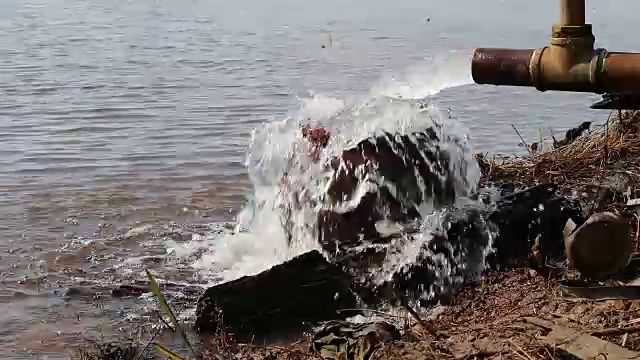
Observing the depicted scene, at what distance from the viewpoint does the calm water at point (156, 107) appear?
6.64 m

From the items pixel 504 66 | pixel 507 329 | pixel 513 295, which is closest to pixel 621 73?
pixel 504 66

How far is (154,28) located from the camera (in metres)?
21.9

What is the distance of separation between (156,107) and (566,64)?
33.7ft

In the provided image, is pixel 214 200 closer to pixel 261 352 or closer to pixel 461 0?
pixel 261 352

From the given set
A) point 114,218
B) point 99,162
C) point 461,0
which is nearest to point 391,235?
point 114,218

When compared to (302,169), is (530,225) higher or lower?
lower

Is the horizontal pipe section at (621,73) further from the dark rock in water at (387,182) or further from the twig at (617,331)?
the dark rock in water at (387,182)

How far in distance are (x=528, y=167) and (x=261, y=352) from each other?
322 cm

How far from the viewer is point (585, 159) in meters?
6.52

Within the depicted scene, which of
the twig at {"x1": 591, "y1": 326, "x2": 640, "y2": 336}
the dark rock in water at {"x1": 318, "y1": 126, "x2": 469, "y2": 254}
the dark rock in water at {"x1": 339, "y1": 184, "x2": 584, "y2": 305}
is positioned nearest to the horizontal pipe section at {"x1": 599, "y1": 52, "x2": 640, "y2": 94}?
the twig at {"x1": 591, "y1": 326, "x2": 640, "y2": 336}

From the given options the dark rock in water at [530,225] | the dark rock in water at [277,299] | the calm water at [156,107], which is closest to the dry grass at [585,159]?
the dark rock in water at [530,225]

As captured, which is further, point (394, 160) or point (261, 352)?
point (394, 160)

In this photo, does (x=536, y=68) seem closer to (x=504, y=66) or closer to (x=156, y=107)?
(x=504, y=66)

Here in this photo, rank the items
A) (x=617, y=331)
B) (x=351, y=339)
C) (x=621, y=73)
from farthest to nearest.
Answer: (x=351, y=339), (x=617, y=331), (x=621, y=73)
